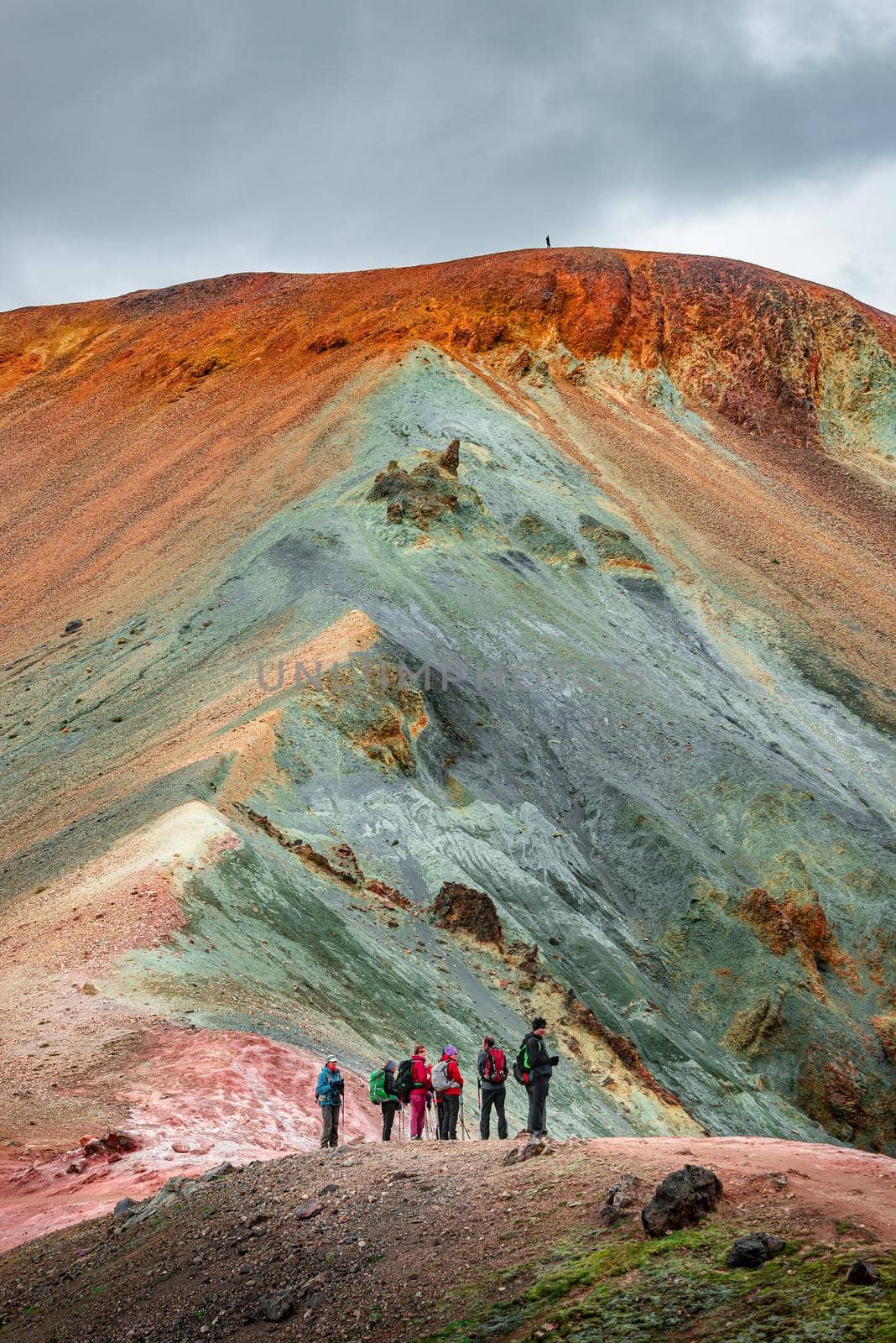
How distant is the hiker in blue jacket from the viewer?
1169cm

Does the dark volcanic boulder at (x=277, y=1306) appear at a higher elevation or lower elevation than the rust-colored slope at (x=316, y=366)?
lower

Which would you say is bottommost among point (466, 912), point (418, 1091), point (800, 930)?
point (800, 930)

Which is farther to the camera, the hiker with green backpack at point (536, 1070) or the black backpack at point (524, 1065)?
the black backpack at point (524, 1065)

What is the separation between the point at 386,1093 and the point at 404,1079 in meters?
0.48

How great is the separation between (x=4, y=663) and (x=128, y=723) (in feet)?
35.8

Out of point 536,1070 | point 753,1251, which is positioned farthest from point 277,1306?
point 536,1070

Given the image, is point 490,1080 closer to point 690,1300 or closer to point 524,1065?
point 524,1065

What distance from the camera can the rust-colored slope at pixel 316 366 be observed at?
4891 centimetres

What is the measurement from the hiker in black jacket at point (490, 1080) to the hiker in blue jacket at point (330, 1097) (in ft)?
4.99

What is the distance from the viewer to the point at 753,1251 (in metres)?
6.49

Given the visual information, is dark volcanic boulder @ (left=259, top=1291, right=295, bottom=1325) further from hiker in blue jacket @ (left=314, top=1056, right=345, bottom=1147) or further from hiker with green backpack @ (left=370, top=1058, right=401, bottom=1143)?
hiker with green backpack @ (left=370, top=1058, right=401, bottom=1143)

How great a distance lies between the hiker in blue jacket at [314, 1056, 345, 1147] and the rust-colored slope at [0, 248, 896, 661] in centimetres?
3501

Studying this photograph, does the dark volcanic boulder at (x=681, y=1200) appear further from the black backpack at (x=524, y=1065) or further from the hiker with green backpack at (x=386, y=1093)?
the hiker with green backpack at (x=386, y=1093)

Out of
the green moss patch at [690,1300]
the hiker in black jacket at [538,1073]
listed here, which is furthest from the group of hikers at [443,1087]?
the green moss patch at [690,1300]
